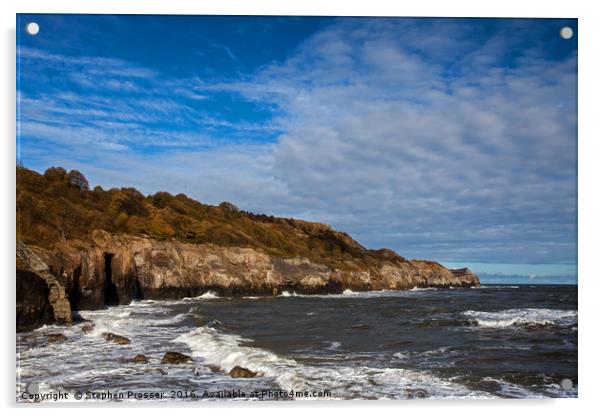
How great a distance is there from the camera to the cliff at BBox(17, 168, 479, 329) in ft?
32.0

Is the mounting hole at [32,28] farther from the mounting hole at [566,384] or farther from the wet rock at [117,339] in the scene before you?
the mounting hole at [566,384]

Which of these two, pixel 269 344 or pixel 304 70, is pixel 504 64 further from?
pixel 269 344

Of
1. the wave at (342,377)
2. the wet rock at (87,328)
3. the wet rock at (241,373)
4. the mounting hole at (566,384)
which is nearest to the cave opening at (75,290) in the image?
the wet rock at (87,328)

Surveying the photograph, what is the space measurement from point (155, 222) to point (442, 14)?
1823 centimetres

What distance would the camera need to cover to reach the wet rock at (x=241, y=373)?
6.79 meters

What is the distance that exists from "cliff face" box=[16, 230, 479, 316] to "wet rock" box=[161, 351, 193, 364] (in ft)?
16.3

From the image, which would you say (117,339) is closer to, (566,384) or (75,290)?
(75,290)

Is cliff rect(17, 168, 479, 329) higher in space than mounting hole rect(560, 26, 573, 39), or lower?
lower

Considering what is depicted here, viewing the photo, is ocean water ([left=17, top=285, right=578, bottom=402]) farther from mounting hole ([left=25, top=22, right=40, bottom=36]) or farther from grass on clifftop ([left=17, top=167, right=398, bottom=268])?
mounting hole ([left=25, top=22, right=40, bottom=36])

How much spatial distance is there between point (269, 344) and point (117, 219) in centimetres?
1247

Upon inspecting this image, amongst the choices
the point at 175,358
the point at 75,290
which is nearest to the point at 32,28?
the point at 175,358

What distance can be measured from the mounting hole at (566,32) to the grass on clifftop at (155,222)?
8079mm

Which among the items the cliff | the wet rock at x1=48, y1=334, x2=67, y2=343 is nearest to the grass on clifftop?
the cliff
